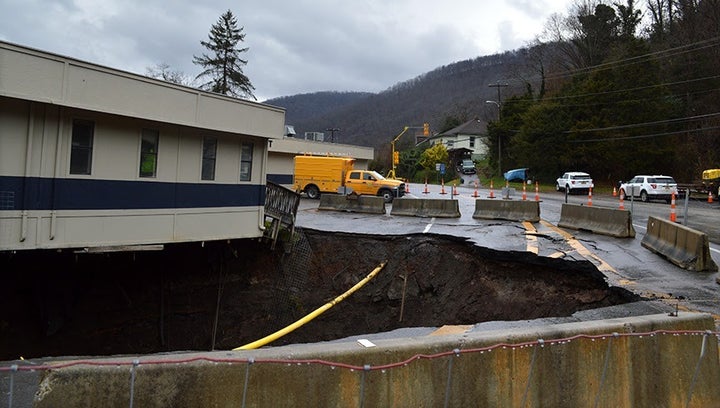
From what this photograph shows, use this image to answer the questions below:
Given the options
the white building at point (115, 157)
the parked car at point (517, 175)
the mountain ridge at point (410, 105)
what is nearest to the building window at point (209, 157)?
the white building at point (115, 157)

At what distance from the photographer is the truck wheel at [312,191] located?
97.2 ft

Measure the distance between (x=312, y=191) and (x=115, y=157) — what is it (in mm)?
20435

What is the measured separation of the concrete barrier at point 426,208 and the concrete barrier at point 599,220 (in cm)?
442

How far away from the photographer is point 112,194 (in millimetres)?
9383

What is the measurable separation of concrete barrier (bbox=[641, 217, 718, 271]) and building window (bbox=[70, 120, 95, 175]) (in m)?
11.8

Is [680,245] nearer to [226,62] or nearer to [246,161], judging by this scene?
[246,161]

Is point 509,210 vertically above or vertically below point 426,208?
above

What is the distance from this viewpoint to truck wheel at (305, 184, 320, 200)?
2964 centimetres

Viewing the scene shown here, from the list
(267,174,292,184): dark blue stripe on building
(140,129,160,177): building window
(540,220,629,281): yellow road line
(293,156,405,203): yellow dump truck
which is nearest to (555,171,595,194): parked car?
(293,156,405,203): yellow dump truck

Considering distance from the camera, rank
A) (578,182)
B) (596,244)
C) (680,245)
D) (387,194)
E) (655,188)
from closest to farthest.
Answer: (680,245) → (596,244) → (387,194) → (655,188) → (578,182)

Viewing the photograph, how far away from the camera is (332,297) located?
520 inches

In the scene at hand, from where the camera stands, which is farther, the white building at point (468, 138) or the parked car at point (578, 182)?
the white building at point (468, 138)

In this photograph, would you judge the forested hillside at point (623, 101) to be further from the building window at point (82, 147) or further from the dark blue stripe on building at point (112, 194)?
the building window at point (82, 147)

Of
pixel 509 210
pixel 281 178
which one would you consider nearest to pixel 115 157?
pixel 509 210
